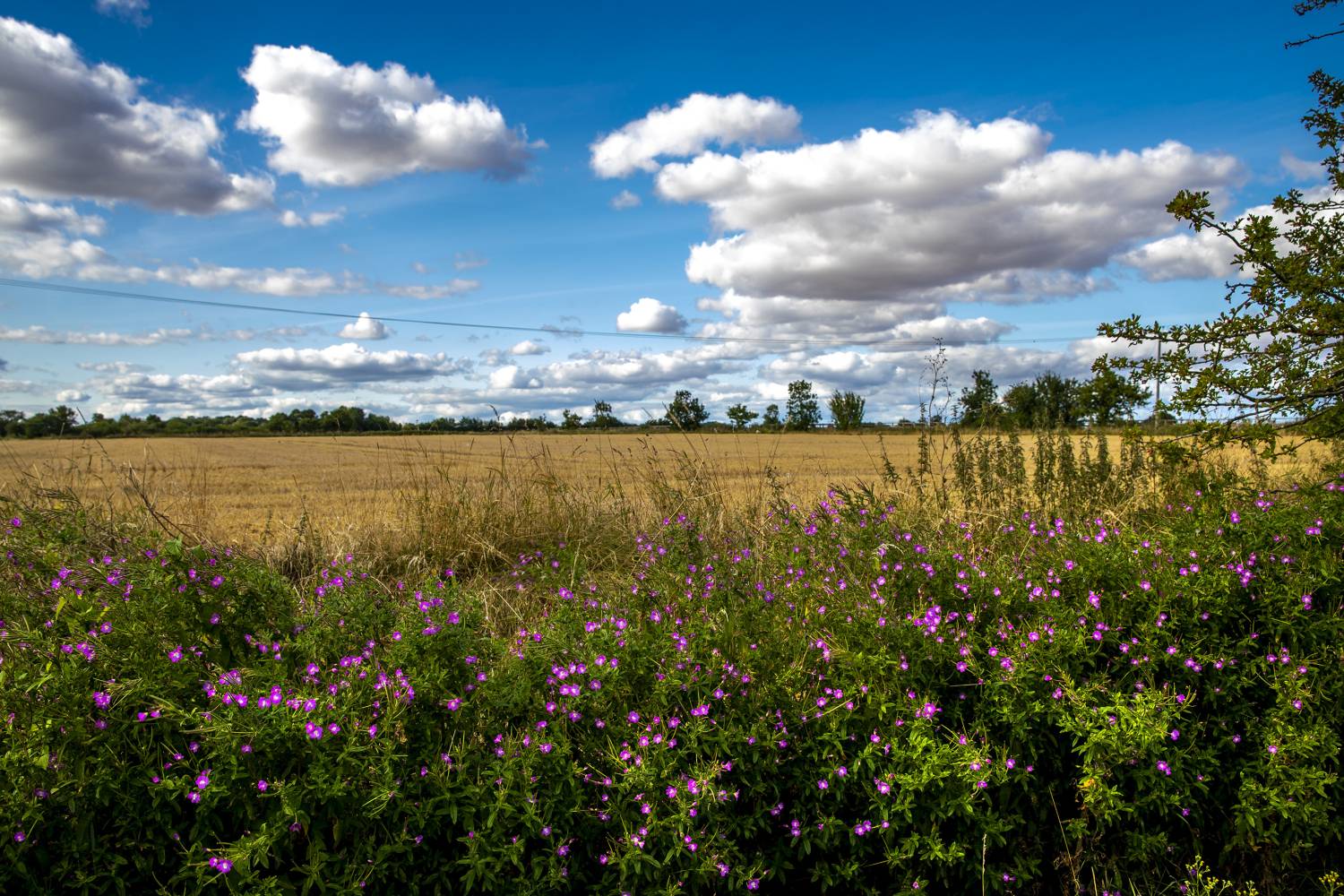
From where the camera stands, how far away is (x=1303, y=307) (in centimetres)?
519

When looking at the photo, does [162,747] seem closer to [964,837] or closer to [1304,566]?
[964,837]

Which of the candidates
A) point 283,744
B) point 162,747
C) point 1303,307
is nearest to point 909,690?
point 283,744

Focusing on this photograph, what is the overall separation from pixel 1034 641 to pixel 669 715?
5.48ft

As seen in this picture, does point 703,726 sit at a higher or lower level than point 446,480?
lower

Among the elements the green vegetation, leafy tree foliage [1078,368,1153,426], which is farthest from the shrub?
leafy tree foliage [1078,368,1153,426]

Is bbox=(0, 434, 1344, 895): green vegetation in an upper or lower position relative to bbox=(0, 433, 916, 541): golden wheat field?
lower

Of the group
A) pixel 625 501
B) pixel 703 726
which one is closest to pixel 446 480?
pixel 625 501

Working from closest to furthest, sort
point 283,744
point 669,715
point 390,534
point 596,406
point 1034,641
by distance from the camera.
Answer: point 283,744 < point 669,715 < point 1034,641 < point 390,534 < point 596,406

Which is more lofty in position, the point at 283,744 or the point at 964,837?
the point at 283,744

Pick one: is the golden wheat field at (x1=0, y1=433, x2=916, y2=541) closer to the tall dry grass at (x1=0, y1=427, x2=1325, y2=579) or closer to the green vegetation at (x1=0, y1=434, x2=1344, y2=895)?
the tall dry grass at (x1=0, y1=427, x2=1325, y2=579)

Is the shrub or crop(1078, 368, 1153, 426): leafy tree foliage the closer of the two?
the shrub

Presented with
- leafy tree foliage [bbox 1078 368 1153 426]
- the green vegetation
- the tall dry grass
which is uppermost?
leafy tree foliage [bbox 1078 368 1153 426]

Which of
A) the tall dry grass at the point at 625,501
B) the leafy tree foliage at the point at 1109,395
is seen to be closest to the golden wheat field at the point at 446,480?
the tall dry grass at the point at 625,501

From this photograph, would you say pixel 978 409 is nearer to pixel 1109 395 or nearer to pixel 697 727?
pixel 1109 395
